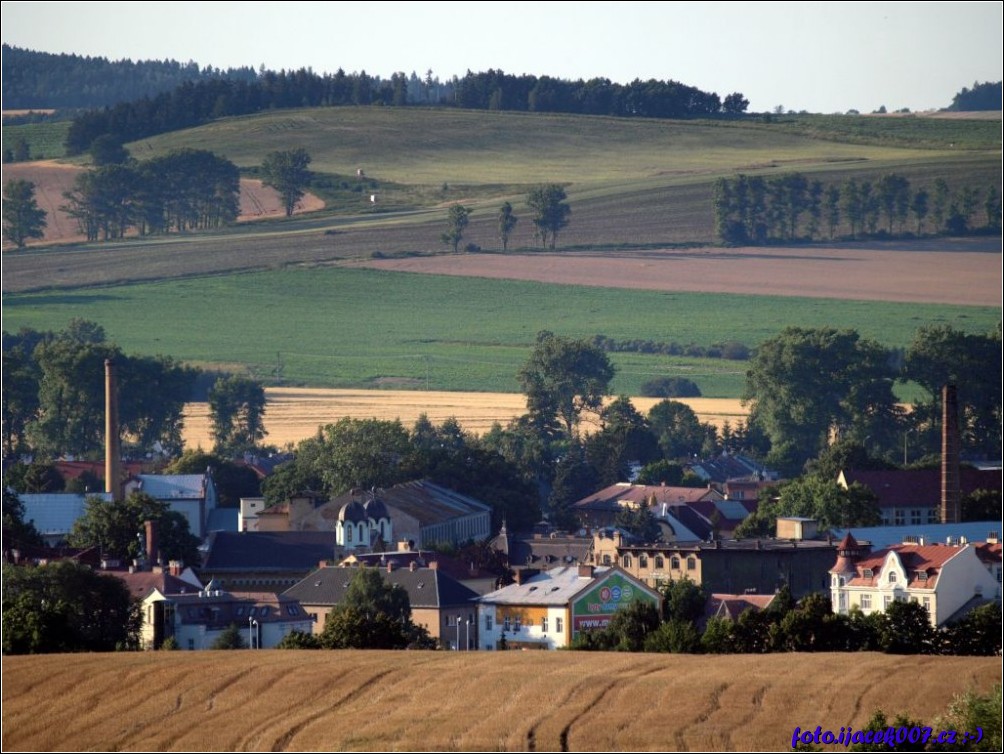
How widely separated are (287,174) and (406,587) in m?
87.9

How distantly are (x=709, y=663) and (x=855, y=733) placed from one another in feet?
34.7

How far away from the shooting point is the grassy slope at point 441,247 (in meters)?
127

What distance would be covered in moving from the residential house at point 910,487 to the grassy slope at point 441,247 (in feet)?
95.9

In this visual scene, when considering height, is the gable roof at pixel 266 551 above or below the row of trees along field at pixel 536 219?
below

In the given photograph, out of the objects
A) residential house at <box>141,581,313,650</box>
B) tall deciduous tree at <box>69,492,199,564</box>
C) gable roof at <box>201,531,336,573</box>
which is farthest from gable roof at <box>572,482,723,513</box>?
residential house at <box>141,581,313,650</box>

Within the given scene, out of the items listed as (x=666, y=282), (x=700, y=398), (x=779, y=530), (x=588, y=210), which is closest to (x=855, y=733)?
(x=779, y=530)

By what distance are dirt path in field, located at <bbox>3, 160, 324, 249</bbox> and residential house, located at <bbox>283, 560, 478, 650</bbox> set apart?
269 feet

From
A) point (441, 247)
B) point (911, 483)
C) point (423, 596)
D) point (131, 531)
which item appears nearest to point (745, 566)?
point (423, 596)

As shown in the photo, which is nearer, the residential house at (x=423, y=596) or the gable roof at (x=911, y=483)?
the residential house at (x=423, y=596)

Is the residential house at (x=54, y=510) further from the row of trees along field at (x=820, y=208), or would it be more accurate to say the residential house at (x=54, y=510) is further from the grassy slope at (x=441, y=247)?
the row of trees along field at (x=820, y=208)

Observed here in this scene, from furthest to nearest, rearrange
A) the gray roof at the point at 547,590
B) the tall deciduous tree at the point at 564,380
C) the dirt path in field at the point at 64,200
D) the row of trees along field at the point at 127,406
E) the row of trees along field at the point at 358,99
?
1. the row of trees along field at the point at 358,99
2. the dirt path in field at the point at 64,200
3. the tall deciduous tree at the point at 564,380
4. the row of trees along field at the point at 127,406
5. the gray roof at the point at 547,590

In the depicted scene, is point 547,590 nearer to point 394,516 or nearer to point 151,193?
point 394,516

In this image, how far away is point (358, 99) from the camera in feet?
580

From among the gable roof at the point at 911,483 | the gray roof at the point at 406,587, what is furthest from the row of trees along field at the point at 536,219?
the gray roof at the point at 406,587
